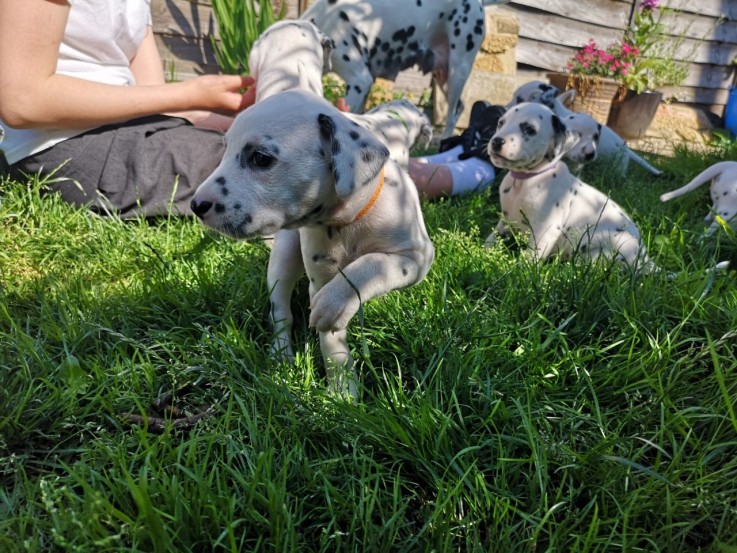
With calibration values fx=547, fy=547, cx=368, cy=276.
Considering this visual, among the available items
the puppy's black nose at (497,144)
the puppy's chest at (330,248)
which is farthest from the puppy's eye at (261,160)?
the puppy's black nose at (497,144)

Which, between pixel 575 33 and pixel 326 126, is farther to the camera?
pixel 575 33

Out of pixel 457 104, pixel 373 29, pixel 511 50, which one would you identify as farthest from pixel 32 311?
pixel 511 50

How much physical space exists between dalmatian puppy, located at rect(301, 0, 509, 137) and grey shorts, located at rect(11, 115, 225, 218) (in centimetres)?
213

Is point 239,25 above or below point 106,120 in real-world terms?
above

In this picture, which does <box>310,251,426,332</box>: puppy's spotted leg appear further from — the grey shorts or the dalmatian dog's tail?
the dalmatian dog's tail

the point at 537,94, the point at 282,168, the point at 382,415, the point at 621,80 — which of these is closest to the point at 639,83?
the point at 621,80

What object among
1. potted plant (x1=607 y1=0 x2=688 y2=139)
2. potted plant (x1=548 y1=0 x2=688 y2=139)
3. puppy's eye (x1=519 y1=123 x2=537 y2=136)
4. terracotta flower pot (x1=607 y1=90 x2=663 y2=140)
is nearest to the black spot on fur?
puppy's eye (x1=519 y1=123 x2=537 y2=136)

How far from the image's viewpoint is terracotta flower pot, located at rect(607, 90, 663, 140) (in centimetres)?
829

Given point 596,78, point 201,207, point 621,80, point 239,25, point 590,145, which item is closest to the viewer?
point 201,207

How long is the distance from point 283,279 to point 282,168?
2.12 ft

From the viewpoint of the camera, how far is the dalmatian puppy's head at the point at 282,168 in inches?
61.7

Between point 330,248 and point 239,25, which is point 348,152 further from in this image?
point 239,25

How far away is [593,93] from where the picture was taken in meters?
8.01

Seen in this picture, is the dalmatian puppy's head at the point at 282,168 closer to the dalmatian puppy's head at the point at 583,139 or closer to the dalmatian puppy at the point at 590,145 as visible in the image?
the dalmatian puppy at the point at 590,145
